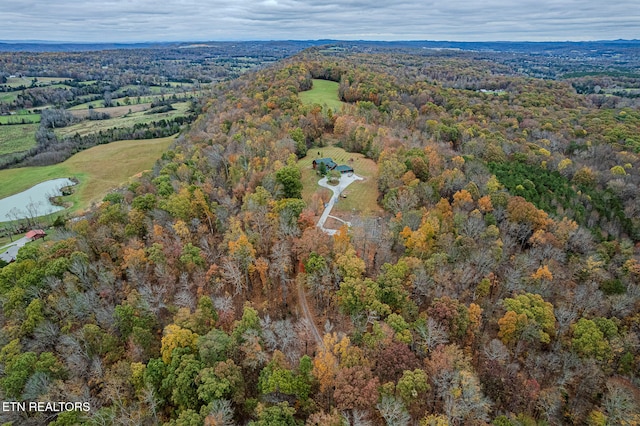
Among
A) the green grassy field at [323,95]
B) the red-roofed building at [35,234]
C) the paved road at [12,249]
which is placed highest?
the green grassy field at [323,95]

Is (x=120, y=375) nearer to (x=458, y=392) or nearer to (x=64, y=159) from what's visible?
(x=458, y=392)

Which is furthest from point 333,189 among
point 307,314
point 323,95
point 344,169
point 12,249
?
point 323,95

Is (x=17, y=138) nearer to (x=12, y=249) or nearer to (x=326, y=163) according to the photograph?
(x=12, y=249)

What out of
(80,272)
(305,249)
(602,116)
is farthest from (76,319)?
(602,116)

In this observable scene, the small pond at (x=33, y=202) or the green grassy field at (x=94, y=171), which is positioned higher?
the green grassy field at (x=94, y=171)

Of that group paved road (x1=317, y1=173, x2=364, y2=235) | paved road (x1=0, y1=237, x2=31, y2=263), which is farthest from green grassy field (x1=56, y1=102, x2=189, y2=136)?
paved road (x1=317, y1=173, x2=364, y2=235)

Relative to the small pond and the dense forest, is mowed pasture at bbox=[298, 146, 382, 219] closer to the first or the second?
the dense forest

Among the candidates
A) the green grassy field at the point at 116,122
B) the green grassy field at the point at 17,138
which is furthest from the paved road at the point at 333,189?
the green grassy field at the point at 116,122

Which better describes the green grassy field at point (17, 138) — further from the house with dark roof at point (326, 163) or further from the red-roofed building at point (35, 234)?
the house with dark roof at point (326, 163)
